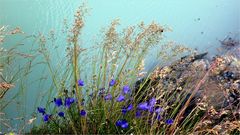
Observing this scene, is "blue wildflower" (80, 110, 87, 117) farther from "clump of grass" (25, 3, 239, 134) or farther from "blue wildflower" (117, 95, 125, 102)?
"blue wildflower" (117, 95, 125, 102)

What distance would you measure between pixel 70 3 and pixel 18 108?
Answer: 906 mm

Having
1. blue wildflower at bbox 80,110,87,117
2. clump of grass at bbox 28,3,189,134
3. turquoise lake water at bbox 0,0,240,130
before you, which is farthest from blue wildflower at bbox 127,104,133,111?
turquoise lake water at bbox 0,0,240,130

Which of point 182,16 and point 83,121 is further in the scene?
point 182,16

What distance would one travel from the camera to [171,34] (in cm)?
390

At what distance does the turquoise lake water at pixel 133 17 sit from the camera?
346 centimetres

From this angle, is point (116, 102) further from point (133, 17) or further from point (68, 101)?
point (133, 17)

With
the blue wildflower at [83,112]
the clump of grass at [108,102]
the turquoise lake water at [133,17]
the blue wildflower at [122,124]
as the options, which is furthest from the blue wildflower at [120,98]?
the turquoise lake water at [133,17]

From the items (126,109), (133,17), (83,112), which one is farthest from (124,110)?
(133,17)

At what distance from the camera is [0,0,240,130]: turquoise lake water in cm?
346

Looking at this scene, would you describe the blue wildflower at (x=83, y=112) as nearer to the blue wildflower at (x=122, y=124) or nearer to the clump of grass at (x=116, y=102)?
the clump of grass at (x=116, y=102)

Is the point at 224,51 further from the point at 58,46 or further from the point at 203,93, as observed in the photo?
the point at 58,46

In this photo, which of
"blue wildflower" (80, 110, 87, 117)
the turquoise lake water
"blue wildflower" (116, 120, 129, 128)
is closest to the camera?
"blue wildflower" (80, 110, 87, 117)

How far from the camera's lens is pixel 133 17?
3.75 meters

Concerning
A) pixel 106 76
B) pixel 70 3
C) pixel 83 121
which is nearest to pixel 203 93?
pixel 106 76
